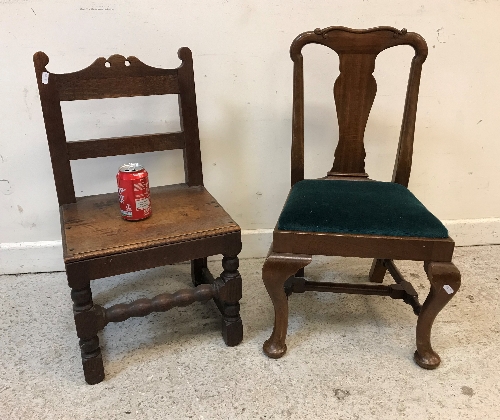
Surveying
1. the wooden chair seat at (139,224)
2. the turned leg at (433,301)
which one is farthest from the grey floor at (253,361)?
the wooden chair seat at (139,224)

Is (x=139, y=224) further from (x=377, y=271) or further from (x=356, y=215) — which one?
(x=377, y=271)

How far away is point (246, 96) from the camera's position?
1772 mm

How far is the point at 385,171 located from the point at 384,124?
21 cm

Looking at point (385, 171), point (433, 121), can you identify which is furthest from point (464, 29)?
point (385, 171)

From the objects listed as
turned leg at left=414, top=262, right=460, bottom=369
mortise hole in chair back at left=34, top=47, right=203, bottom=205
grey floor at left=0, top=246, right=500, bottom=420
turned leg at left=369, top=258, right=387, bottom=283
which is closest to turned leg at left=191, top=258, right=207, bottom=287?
grey floor at left=0, top=246, right=500, bottom=420

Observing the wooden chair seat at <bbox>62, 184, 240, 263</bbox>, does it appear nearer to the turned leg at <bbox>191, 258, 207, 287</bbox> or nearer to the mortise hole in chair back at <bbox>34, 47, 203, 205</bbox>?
the mortise hole in chair back at <bbox>34, 47, 203, 205</bbox>

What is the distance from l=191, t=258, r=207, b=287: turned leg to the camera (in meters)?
1.77

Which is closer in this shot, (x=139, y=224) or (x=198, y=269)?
(x=139, y=224)

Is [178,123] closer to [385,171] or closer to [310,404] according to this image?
[385,171]

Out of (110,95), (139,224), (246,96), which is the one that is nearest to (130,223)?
(139,224)

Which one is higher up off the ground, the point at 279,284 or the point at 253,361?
the point at 279,284

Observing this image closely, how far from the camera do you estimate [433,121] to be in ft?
6.24

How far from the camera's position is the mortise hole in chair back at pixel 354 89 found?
146 cm

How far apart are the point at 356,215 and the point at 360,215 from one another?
11 millimetres
